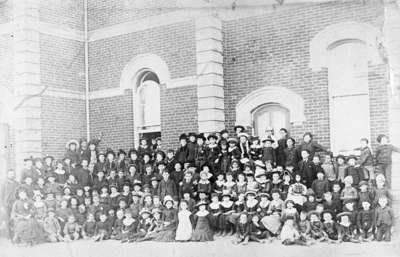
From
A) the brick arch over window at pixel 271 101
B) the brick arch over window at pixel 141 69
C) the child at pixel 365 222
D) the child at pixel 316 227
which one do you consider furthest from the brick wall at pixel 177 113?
the child at pixel 365 222

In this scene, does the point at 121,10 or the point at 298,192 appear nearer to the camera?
the point at 298,192

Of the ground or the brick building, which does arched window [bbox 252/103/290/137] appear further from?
the ground

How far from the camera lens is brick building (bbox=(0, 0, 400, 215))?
30.0ft

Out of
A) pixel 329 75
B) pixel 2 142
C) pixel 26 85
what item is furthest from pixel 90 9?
pixel 329 75

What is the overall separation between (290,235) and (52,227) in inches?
169

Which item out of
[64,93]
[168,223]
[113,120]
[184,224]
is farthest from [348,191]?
[64,93]

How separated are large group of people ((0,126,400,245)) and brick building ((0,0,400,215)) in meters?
0.61

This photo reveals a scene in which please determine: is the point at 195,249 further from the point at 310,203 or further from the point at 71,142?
the point at 71,142

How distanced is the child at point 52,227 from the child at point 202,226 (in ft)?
8.12

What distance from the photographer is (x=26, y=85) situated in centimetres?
1187

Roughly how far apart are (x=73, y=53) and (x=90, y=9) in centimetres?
125

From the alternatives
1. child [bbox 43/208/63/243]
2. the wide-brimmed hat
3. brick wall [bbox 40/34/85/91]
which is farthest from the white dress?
brick wall [bbox 40/34/85/91]

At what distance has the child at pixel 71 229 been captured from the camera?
366 inches

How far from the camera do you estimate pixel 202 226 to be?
875 cm
